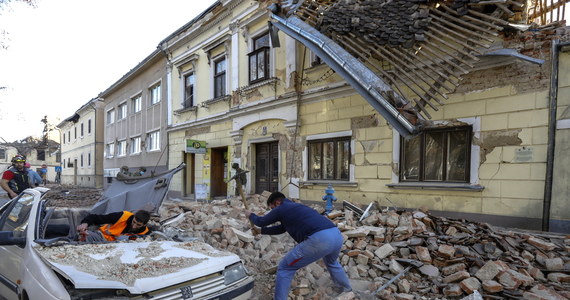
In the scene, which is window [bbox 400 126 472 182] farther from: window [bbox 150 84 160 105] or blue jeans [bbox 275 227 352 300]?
window [bbox 150 84 160 105]

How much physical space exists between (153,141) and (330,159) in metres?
11.8

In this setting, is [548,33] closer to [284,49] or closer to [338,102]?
[338,102]

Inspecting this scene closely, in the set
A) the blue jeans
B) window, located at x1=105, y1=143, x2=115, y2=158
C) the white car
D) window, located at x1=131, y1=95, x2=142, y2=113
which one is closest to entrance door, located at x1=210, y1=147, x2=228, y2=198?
the white car

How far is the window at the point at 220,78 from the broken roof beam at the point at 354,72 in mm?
4839

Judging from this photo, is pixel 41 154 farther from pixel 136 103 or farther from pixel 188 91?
pixel 188 91

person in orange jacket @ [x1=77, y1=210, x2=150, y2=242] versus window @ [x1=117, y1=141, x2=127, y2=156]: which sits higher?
window @ [x1=117, y1=141, x2=127, y2=156]

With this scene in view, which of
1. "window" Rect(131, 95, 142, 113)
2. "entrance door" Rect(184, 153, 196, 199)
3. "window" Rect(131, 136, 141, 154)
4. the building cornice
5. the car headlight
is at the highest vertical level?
"window" Rect(131, 95, 142, 113)

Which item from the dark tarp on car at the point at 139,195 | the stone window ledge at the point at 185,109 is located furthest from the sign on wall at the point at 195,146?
the dark tarp on car at the point at 139,195

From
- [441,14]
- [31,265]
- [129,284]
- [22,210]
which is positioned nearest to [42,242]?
[31,265]

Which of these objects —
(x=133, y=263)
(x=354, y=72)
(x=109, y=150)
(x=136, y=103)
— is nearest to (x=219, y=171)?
(x=354, y=72)

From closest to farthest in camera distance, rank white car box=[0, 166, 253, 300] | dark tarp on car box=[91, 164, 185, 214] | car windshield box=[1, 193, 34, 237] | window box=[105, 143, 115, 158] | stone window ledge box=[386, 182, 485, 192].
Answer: white car box=[0, 166, 253, 300], car windshield box=[1, 193, 34, 237], stone window ledge box=[386, 182, 485, 192], dark tarp on car box=[91, 164, 185, 214], window box=[105, 143, 115, 158]

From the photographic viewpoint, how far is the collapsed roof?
16.5 feet

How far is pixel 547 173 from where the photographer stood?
4.85 metres

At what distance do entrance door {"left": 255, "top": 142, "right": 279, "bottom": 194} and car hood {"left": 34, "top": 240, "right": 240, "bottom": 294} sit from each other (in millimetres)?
6416
